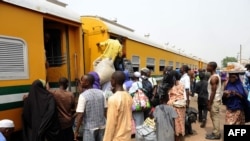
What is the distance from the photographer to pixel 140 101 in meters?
6.52

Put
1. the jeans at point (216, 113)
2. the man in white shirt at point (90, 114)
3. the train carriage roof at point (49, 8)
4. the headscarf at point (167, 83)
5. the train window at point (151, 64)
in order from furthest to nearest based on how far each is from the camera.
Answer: the train window at point (151, 64), the jeans at point (216, 113), the headscarf at point (167, 83), the train carriage roof at point (49, 8), the man in white shirt at point (90, 114)

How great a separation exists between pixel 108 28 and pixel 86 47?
729 mm

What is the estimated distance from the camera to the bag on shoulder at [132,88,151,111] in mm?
6500

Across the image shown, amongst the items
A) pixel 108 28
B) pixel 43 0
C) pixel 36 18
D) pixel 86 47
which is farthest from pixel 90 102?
pixel 108 28

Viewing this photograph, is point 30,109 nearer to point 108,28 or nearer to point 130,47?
point 108,28

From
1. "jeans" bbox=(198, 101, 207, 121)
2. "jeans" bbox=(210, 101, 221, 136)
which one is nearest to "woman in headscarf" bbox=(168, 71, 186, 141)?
"jeans" bbox=(210, 101, 221, 136)

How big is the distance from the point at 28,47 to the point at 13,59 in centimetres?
36

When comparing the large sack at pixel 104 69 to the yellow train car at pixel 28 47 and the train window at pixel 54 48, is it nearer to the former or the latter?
the yellow train car at pixel 28 47

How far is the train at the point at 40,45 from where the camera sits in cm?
390

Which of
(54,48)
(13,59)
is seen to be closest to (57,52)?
(54,48)

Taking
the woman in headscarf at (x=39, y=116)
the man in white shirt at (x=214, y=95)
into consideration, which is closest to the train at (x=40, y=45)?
the woman in headscarf at (x=39, y=116)

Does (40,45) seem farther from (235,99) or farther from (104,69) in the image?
(235,99)

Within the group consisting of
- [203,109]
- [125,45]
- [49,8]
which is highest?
[49,8]

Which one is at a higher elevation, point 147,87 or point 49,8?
point 49,8
